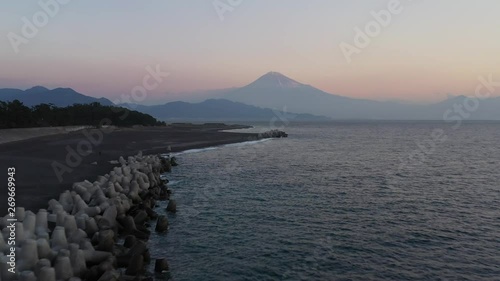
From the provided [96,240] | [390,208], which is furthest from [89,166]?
[390,208]

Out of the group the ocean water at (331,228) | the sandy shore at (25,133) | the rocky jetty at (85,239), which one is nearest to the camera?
the rocky jetty at (85,239)

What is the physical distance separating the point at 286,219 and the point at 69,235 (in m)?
9.81

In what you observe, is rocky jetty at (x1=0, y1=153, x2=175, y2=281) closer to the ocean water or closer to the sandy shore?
the ocean water

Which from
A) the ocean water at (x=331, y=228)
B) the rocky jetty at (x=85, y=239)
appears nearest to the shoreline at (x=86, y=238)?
the rocky jetty at (x=85, y=239)

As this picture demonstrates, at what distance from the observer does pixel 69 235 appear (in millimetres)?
13070

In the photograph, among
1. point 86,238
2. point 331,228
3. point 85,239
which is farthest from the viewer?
point 331,228

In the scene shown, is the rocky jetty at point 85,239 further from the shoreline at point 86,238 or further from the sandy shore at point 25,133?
the sandy shore at point 25,133

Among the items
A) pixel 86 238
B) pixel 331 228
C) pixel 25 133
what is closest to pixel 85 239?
pixel 86 238

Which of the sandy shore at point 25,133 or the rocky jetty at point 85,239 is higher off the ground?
the sandy shore at point 25,133

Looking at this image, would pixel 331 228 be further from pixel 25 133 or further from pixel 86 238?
pixel 25 133

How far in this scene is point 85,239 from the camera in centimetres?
1280

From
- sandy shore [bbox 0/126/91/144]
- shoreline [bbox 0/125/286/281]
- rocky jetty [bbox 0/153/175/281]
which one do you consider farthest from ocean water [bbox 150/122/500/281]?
sandy shore [bbox 0/126/91/144]

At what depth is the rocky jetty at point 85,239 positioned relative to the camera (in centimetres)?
1047

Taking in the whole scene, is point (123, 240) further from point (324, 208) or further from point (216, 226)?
point (324, 208)
